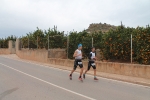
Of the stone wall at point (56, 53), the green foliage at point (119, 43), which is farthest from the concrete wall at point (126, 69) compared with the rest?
the stone wall at point (56, 53)

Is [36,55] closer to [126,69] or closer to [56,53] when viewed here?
[56,53]

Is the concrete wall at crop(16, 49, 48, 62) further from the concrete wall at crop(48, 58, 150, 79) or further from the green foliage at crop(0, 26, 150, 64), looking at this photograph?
the concrete wall at crop(48, 58, 150, 79)

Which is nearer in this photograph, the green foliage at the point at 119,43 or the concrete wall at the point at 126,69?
the concrete wall at the point at 126,69

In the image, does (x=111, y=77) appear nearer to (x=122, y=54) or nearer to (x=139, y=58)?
(x=139, y=58)

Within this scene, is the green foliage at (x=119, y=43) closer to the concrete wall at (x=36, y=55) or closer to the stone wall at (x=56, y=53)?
the stone wall at (x=56, y=53)

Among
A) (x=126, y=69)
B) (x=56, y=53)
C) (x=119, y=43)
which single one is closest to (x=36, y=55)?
(x=56, y=53)

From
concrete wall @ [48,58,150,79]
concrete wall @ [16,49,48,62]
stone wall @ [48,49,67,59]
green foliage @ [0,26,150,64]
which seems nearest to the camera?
concrete wall @ [48,58,150,79]

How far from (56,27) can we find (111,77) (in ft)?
66.8

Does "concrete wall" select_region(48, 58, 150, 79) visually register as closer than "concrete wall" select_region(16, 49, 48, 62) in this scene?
→ Yes

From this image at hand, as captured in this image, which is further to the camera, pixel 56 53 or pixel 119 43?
pixel 56 53

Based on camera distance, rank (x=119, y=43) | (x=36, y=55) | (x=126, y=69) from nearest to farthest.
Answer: (x=126, y=69) → (x=119, y=43) → (x=36, y=55)

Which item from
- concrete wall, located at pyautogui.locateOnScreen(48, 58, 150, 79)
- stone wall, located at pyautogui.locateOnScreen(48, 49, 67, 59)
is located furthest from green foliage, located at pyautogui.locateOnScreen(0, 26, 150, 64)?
concrete wall, located at pyautogui.locateOnScreen(48, 58, 150, 79)

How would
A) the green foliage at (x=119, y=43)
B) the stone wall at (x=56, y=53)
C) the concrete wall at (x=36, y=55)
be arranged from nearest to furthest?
the green foliage at (x=119, y=43)
the stone wall at (x=56, y=53)
the concrete wall at (x=36, y=55)

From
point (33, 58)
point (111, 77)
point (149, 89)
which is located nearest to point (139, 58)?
point (111, 77)
